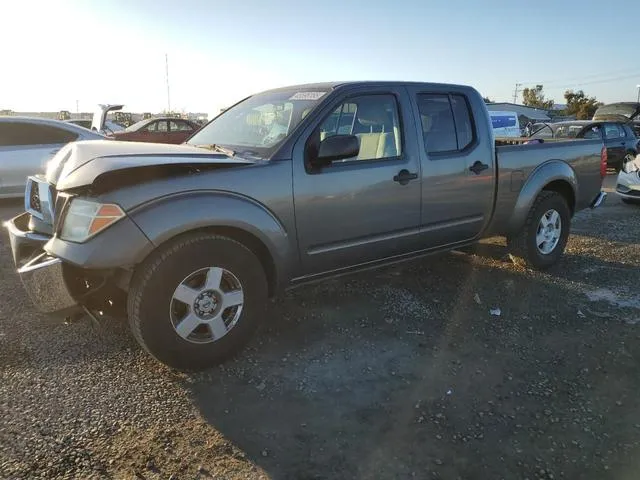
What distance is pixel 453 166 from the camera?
428 cm

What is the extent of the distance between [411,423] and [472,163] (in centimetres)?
250

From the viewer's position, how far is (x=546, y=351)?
3537 millimetres

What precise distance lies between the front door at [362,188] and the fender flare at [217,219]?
0.17 metres

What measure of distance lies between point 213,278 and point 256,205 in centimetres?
53

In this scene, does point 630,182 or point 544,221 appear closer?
point 544,221

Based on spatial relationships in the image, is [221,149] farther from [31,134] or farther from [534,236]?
[31,134]

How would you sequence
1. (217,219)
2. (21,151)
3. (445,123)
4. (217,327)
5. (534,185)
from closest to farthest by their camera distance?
(217,219)
(217,327)
(445,123)
(534,185)
(21,151)

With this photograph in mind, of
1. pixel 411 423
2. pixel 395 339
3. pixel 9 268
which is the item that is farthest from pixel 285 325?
pixel 9 268

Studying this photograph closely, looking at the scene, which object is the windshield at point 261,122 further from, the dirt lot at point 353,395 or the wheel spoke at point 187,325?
the dirt lot at point 353,395

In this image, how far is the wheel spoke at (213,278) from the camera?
3.07 meters

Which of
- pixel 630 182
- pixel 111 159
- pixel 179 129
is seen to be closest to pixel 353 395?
pixel 111 159

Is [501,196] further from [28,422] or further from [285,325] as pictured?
[28,422]

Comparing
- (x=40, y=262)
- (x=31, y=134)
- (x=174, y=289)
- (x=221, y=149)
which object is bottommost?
(x=174, y=289)

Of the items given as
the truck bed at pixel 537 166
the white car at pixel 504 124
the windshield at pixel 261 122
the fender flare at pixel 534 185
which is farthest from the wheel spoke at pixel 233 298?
Result: the white car at pixel 504 124
